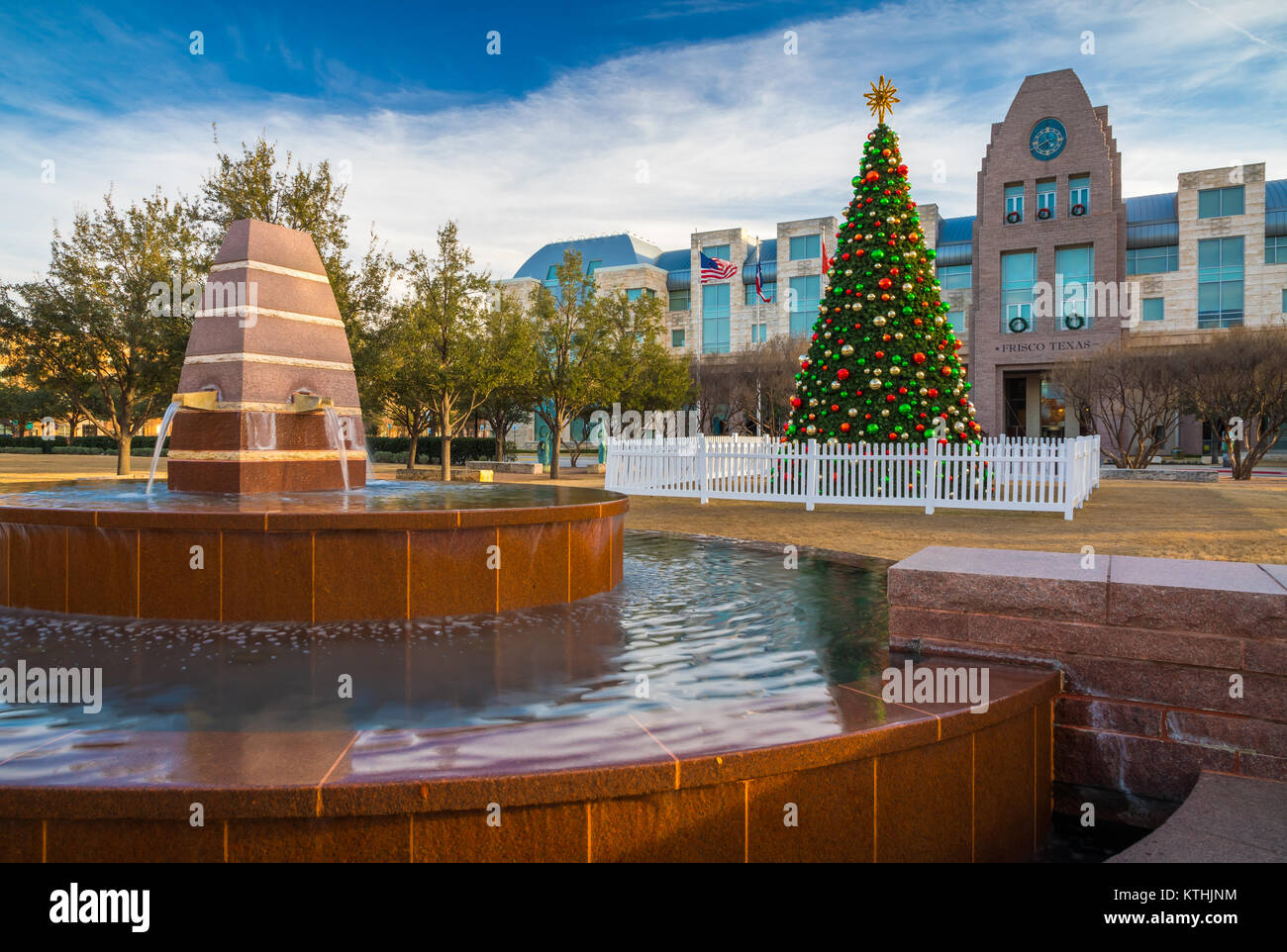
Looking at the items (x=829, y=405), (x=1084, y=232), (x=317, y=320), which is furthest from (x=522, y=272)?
(x=317, y=320)

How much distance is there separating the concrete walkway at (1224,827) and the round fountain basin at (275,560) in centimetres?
422

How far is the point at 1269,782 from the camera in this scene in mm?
3717

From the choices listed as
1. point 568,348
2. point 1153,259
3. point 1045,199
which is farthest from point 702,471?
point 1153,259

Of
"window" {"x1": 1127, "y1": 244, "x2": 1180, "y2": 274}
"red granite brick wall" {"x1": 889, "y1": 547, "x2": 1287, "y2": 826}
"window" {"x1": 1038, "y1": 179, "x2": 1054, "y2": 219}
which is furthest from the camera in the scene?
"window" {"x1": 1127, "y1": 244, "x2": 1180, "y2": 274}

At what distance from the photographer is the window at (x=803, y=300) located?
191ft

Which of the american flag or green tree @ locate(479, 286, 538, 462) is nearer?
green tree @ locate(479, 286, 538, 462)

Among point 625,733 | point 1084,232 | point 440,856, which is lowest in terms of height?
point 440,856

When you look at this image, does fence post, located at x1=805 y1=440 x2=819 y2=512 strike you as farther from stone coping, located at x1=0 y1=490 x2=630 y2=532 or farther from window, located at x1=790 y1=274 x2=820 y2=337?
window, located at x1=790 y1=274 x2=820 y2=337

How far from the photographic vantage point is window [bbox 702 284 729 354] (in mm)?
61812

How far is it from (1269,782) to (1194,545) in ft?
29.6

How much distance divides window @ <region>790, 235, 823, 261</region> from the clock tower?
1452 centimetres

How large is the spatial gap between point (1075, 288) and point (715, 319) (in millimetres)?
25522

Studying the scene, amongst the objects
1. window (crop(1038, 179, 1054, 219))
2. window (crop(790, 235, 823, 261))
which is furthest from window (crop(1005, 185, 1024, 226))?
window (crop(790, 235, 823, 261))
